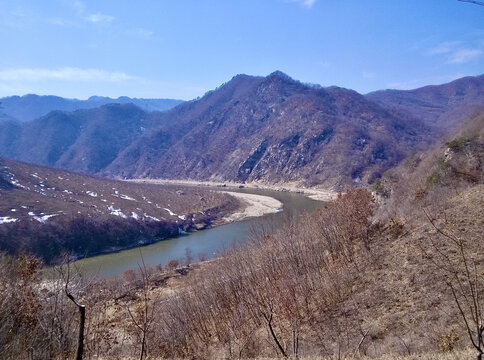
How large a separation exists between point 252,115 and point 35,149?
123420mm

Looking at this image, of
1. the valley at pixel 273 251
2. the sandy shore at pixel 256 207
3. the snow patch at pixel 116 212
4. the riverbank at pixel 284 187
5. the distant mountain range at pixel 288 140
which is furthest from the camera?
the distant mountain range at pixel 288 140

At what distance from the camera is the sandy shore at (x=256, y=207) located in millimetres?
69875

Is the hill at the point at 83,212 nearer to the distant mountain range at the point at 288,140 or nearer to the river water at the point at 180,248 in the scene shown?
the river water at the point at 180,248

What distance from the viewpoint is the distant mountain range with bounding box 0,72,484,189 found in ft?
368

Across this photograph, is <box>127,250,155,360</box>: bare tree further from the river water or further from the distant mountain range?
the distant mountain range

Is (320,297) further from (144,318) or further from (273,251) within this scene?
(144,318)

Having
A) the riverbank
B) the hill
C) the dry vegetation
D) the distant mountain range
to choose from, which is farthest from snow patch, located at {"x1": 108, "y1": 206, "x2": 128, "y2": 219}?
the distant mountain range

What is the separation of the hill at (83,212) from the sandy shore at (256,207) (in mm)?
2761

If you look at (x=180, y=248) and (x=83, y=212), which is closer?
(x=180, y=248)

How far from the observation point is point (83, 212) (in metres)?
59.4

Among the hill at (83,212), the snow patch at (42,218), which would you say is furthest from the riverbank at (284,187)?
the snow patch at (42,218)

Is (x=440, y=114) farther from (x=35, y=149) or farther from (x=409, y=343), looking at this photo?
(x=35, y=149)

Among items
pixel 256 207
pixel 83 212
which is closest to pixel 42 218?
pixel 83 212

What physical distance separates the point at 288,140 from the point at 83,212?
8940 centimetres
